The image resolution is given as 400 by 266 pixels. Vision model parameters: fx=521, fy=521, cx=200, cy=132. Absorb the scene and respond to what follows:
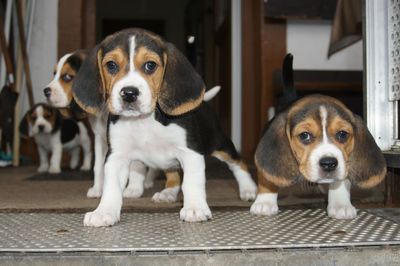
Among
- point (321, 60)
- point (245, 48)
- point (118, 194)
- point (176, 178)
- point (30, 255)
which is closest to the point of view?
point (30, 255)

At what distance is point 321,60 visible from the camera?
5.57m

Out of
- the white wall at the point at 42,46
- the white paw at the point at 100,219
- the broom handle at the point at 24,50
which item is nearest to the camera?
the white paw at the point at 100,219

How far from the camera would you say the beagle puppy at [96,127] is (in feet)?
9.87

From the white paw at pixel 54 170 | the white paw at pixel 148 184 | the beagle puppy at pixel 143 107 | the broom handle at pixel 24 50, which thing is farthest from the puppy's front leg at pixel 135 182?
the broom handle at pixel 24 50

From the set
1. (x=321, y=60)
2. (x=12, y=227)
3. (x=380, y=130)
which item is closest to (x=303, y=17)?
(x=321, y=60)

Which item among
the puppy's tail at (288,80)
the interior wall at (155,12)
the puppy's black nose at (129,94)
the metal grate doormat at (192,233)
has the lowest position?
the metal grate doormat at (192,233)

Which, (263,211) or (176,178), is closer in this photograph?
(263,211)

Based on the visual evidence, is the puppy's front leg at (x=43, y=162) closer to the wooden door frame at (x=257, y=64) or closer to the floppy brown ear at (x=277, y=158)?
the wooden door frame at (x=257, y=64)

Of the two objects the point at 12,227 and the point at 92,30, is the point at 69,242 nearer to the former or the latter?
the point at 12,227

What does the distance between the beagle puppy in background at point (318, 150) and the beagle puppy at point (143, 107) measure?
12.4 inches

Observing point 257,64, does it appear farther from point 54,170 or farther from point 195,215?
point 195,215

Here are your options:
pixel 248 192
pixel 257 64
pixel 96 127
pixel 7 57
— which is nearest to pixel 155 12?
pixel 257 64

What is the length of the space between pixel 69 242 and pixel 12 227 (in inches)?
16.3

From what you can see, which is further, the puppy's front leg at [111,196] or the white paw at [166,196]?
the white paw at [166,196]
